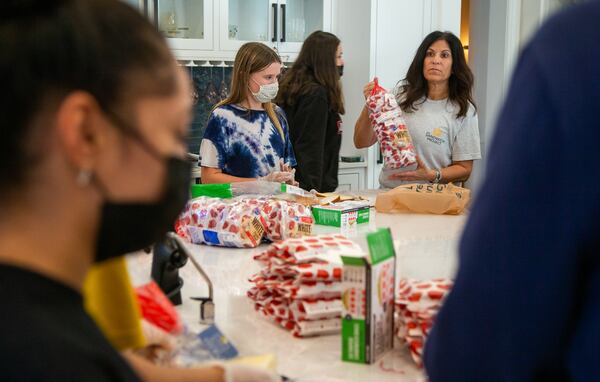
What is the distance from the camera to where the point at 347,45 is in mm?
5258

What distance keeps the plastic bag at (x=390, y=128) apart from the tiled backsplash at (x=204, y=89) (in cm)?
161

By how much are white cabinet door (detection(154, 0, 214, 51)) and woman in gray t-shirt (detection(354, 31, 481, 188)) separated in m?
1.32

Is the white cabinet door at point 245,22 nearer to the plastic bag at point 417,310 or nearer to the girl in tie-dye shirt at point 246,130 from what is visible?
the girl in tie-dye shirt at point 246,130

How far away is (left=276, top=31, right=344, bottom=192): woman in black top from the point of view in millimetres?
3713

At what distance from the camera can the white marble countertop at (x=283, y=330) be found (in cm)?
147

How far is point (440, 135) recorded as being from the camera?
355 cm

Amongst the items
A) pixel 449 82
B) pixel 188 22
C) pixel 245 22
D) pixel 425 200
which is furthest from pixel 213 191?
pixel 245 22

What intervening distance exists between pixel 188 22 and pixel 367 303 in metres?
3.41

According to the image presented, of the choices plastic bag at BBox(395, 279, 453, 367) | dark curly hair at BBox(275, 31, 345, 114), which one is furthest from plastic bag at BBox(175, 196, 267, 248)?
dark curly hair at BBox(275, 31, 345, 114)

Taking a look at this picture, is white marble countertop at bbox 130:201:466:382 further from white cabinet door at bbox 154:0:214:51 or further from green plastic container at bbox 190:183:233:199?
white cabinet door at bbox 154:0:214:51

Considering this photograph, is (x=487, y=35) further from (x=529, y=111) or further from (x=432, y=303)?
(x=529, y=111)

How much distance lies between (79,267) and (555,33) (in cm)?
60

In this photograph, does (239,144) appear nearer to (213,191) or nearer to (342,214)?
(213,191)

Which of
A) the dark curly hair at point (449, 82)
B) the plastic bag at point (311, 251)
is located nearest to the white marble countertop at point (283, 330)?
the plastic bag at point (311, 251)
